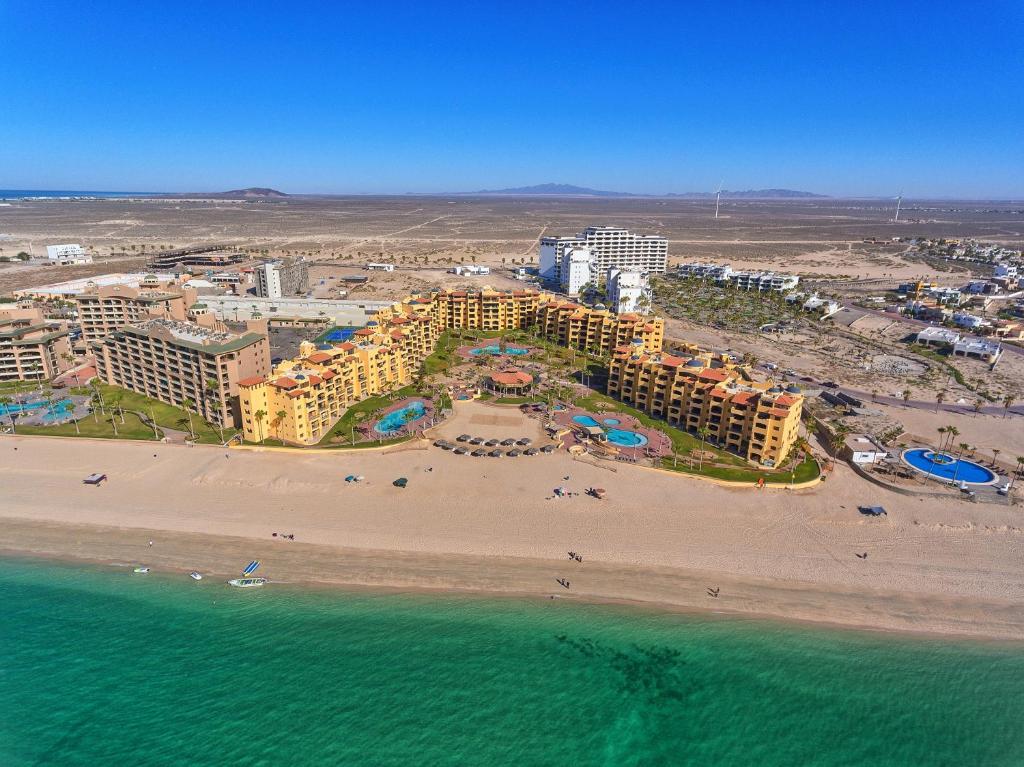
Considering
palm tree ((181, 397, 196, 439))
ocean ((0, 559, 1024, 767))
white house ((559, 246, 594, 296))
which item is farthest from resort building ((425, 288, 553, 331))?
ocean ((0, 559, 1024, 767))

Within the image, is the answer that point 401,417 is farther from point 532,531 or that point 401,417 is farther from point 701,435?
point 701,435

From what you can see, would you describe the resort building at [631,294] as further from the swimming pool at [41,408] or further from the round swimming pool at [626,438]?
the swimming pool at [41,408]

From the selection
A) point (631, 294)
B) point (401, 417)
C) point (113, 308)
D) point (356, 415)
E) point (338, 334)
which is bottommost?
point (401, 417)

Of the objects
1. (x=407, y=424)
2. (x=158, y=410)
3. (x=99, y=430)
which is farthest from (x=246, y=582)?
(x=158, y=410)

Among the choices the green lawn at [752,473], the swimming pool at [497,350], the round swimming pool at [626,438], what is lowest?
the green lawn at [752,473]

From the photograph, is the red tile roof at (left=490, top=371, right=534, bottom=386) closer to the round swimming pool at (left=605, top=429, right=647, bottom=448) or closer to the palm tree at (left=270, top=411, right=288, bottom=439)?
the round swimming pool at (left=605, top=429, right=647, bottom=448)

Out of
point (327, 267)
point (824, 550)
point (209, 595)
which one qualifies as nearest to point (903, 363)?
point (824, 550)

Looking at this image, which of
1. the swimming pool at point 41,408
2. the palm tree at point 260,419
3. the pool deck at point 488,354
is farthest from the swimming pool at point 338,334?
the palm tree at point 260,419
